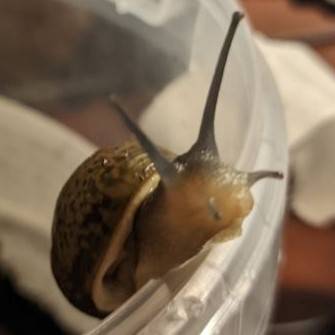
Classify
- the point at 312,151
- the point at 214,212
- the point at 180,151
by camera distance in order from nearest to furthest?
the point at 214,212 → the point at 180,151 → the point at 312,151

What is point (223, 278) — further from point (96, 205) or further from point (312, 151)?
point (312, 151)

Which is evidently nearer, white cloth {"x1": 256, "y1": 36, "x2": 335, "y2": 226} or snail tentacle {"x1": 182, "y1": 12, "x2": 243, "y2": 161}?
snail tentacle {"x1": 182, "y1": 12, "x2": 243, "y2": 161}

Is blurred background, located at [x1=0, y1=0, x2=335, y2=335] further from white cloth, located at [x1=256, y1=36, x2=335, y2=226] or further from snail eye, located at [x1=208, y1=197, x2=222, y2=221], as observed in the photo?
snail eye, located at [x1=208, y1=197, x2=222, y2=221]

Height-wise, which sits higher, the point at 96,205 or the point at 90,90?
the point at 96,205

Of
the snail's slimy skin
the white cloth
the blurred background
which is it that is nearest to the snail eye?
the snail's slimy skin

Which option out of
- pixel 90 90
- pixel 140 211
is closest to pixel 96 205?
pixel 140 211

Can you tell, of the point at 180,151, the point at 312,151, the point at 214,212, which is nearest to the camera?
the point at 214,212

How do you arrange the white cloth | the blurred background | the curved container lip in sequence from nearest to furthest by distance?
1. the curved container lip
2. the blurred background
3. the white cloth

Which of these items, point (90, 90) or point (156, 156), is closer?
point (156, 156)
